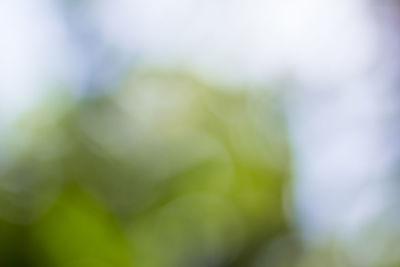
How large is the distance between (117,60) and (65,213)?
18cm

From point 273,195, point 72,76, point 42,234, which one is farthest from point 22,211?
point 273,195

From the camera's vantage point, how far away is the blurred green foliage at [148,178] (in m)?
0.49

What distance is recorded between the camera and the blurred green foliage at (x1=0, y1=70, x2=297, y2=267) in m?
0.49

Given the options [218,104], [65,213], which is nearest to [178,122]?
[218,104]

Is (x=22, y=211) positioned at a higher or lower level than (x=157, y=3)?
lower

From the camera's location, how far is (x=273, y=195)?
0.54 metres

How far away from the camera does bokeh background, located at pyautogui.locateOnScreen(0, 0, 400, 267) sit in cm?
51

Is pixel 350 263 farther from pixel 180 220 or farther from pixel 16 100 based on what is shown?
pixel 16 100

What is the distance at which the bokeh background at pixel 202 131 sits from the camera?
0.51 m

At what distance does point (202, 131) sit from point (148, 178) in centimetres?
8

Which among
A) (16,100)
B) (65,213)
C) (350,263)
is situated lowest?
(350,263)

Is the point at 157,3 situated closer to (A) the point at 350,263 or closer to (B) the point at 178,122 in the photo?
(B) the point at 178,122

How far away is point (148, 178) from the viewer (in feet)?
1.74

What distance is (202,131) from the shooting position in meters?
0.55
